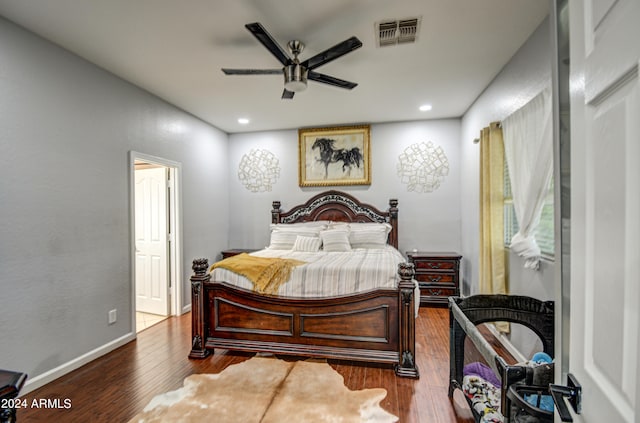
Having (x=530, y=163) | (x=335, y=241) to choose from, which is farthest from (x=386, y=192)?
(x=530, y=163)

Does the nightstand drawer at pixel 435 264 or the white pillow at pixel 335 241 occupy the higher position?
the white pillow at pixel 335 241

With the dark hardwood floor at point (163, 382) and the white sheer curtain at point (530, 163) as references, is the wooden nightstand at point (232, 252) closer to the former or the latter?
the dark hardwood floor at point (163, 382)

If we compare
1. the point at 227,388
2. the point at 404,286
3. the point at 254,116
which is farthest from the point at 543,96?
the point at 254,116

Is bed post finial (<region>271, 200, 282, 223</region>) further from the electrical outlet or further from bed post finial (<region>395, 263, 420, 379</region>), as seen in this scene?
bed post finial (<region>395, 263, 420, 379</region>)

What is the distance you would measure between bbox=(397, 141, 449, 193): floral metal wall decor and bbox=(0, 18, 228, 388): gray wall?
11.6 feet

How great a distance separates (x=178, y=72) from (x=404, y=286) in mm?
2965

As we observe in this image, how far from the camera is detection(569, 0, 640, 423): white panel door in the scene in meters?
0.51

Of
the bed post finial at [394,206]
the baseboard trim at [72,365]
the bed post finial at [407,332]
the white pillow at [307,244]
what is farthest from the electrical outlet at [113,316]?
the bed post finial at [394,206]

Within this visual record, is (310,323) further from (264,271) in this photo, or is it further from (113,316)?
(113,316)

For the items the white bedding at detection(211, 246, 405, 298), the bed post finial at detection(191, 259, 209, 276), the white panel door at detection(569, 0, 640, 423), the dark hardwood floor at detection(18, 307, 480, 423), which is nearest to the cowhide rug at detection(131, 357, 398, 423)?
the dark hardwood floor at detection(18, 307, 480, 423)

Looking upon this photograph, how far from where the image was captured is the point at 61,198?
2.49 m

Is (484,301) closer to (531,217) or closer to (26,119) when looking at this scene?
(531,217)

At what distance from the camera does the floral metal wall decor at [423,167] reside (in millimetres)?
4566

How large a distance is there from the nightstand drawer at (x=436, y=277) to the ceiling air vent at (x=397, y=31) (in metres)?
2.94
